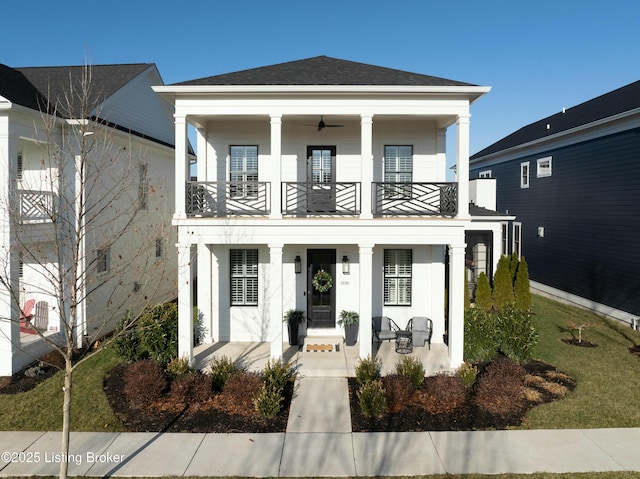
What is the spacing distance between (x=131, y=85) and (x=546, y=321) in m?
16.7

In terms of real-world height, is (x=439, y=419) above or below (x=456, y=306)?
below

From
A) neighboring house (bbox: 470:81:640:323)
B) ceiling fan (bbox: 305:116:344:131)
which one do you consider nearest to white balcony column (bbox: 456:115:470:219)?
ceiling fan (bbox: 305:116:344:131)

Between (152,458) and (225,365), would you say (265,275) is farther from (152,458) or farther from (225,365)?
(152,458)

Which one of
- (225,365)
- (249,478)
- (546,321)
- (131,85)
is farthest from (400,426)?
(131,85)

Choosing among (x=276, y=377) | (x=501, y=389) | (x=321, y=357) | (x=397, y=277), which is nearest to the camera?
(x=501, y=389)

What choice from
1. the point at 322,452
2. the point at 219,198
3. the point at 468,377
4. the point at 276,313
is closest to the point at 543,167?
the point at 468,377

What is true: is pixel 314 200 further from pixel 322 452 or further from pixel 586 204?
pixel 586 204

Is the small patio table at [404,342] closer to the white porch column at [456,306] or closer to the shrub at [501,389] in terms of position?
the white porch column at [456,306]

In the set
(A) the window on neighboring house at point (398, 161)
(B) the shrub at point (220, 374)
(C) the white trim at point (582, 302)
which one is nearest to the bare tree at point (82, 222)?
(B) the shrub at point (220, 374)

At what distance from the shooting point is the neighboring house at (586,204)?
1421 centimetres

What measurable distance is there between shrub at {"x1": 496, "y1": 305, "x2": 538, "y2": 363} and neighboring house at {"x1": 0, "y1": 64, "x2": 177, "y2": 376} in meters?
8.12

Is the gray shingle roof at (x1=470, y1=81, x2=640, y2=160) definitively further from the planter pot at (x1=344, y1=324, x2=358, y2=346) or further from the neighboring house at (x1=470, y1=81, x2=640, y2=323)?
the planter pot at (x1=344, y1=324, x2=358, y2=346)

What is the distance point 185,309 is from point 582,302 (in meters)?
15.5

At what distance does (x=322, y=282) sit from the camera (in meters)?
12.0
